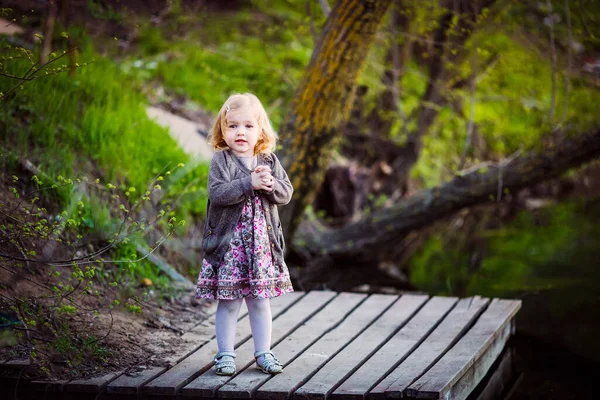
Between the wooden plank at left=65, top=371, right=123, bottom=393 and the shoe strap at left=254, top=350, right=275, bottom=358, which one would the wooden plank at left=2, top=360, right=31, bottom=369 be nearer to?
the wooden plank at left=65, top=371, right=123, bottom=393

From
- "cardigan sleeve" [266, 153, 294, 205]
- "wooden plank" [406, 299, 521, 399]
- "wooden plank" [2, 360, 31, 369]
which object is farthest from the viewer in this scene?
"cardigan sleeve" [266, 153, 294, 205]

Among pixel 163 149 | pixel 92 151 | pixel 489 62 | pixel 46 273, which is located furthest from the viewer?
pixel 489 62

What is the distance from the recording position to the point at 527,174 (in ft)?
21.3

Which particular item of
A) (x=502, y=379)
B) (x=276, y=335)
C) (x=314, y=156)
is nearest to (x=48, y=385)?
(x=276, y=335)

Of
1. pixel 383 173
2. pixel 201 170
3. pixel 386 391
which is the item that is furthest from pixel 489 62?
pixel 386 391

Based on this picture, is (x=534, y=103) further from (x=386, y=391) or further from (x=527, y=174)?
(x=386, y=391)

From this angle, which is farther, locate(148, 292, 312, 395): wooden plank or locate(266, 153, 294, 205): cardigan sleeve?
locate(266, 153, 294, 205): cardigan sleeve

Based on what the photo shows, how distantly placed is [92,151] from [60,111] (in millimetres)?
391

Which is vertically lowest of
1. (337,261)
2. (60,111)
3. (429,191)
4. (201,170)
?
(337,261)

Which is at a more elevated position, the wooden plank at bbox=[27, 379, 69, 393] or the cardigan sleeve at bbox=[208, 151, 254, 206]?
the cardigan sleeve at bbox=[208, 151, 254, 206]

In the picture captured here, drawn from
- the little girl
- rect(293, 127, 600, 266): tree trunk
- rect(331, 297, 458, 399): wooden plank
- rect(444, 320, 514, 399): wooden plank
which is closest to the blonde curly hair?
the little girl

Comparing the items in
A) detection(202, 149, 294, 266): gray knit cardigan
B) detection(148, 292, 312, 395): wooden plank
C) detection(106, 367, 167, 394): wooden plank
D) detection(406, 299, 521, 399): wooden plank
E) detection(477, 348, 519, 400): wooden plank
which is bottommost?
detection(477, 348, 519, 400): wooden plank

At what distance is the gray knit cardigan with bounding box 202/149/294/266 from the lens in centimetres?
365

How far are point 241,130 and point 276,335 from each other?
1303 millimetres
